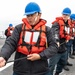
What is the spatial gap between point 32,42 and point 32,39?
1.8 inches

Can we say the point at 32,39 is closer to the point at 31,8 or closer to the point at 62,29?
the point at 31,8

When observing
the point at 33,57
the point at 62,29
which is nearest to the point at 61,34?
the point at 62,29

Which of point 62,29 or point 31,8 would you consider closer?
point 31,8

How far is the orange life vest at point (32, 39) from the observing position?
5.04 m

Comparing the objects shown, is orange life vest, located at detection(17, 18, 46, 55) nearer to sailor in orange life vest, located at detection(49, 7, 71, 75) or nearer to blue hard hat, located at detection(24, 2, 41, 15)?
blue hard hat, located at detection(24, 2, 41, 15)

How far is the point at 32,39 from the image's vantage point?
16.8 feet

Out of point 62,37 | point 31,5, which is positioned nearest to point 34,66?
point 31,5

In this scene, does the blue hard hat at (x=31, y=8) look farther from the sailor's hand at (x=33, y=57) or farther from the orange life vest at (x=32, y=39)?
the sailor's hand at (x=33, y=57)

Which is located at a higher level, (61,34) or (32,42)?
(32,42)

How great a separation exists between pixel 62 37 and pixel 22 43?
3.29 meters

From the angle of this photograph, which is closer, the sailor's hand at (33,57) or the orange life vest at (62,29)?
the sailor's hand at (33,57)

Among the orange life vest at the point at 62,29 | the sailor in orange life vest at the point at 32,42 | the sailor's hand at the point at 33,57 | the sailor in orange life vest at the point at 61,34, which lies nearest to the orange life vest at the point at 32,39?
the sailor in orange life vest at the point at 32,42

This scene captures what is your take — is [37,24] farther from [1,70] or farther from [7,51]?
[1,70]

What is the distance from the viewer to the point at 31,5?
5.10 metres
